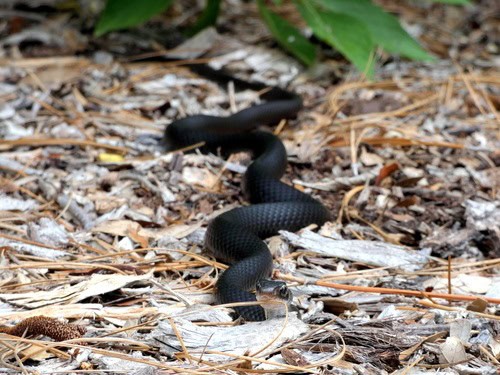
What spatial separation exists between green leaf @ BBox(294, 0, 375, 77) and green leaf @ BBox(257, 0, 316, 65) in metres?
0.38

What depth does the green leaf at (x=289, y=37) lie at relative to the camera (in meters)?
6.95

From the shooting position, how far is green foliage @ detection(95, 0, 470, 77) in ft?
20.7

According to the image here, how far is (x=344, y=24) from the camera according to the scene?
21.2ft

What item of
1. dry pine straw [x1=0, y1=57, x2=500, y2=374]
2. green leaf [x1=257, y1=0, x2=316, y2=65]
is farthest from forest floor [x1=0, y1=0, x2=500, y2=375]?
green leaf [x1=257, y1=0, x2=316, y2=65]

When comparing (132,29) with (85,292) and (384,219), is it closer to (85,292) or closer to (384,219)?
(384,219)

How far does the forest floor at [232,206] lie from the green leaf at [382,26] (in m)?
0.43

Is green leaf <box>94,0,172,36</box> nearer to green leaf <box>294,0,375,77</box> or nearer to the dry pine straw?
the dry pine straw

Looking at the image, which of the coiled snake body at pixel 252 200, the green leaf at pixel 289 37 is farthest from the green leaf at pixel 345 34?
the coiled snake body at pixel 252 200

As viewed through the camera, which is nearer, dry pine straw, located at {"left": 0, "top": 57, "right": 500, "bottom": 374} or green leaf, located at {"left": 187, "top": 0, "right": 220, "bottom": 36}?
dry pine straw, located at {"left": 0, "top": 57, "right": 500, "bottom": 374}

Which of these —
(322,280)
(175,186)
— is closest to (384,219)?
(322,280)

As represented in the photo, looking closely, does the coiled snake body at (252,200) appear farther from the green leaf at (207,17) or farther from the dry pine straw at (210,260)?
the green leaf at (207,17)

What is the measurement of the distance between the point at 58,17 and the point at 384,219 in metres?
4.29

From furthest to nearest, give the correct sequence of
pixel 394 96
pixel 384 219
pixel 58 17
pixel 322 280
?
1. pixel 58 17
2. pixel 394 96
3. pixel 384 219
4. pixel 322 280

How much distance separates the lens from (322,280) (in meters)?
4.01
